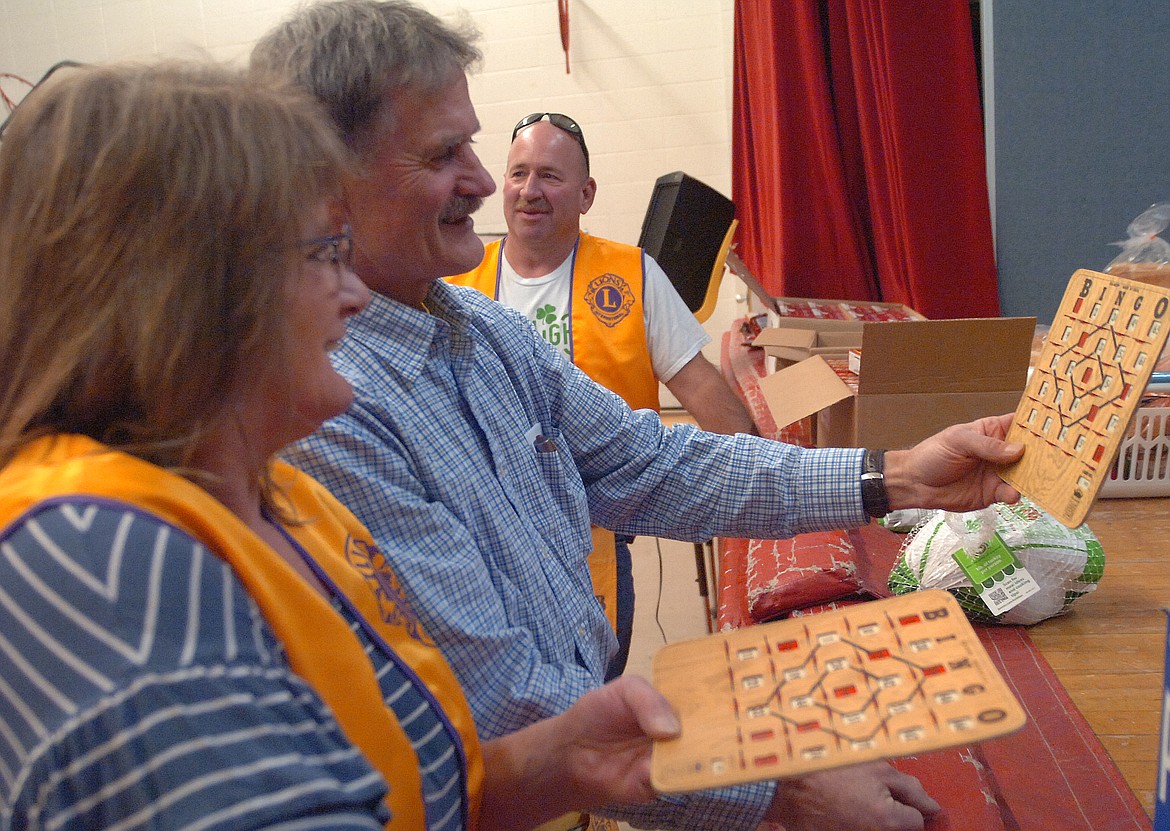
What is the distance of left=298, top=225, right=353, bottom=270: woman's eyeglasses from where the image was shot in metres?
0.71

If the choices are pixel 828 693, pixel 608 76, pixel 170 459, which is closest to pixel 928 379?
pixel 828 693

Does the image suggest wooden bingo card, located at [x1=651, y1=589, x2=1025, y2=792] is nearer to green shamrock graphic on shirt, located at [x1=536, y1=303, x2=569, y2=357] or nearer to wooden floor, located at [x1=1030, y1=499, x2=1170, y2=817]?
wooden floor, located at [x1=1030, y1=499, x2=1170, y2=817]

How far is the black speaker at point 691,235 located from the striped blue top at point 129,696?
308 cm

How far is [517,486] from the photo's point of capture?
3.92ft

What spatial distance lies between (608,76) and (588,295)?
11.3 feet

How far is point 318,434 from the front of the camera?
1044mm

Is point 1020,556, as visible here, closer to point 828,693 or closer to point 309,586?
point 828,693

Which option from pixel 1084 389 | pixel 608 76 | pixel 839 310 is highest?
pixel 608 76

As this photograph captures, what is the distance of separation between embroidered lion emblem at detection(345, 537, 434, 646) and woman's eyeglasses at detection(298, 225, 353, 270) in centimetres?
27

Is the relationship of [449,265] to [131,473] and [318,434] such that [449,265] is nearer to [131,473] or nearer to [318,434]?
[318,434]

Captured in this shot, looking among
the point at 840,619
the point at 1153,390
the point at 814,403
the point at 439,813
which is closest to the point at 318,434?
the point at 439,813

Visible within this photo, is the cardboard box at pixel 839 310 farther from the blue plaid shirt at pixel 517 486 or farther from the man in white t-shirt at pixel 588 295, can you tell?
the blue plaid shirt at pixel 517 486

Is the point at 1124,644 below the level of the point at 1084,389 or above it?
below

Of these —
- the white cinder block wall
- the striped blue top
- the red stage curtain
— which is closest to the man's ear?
the red stage curtain
